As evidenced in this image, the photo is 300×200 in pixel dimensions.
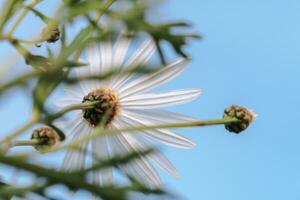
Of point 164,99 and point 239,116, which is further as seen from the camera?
point 164,99

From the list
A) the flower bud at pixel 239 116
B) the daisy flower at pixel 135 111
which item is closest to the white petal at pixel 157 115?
the daisy flower at pixel 135 111

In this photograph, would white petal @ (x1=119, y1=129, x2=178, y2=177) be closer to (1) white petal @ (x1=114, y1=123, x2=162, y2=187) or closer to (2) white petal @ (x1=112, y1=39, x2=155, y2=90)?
(1) white petal @ (x1=114, y1=123, x2=162, y2=187)

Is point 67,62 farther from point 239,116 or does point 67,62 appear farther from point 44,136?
point 239,116

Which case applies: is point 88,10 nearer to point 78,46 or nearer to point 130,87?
point 78,46

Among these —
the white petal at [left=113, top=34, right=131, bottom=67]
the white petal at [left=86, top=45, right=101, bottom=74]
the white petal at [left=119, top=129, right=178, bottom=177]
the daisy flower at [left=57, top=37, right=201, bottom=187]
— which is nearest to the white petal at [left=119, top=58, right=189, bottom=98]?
the daisy flower at [left=57, top=37, right=201, bottom=187]

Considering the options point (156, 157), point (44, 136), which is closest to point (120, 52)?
point (44, 136)

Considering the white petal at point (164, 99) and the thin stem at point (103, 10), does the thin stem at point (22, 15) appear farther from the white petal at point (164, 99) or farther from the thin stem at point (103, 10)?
the white petal at point (164, 99)
